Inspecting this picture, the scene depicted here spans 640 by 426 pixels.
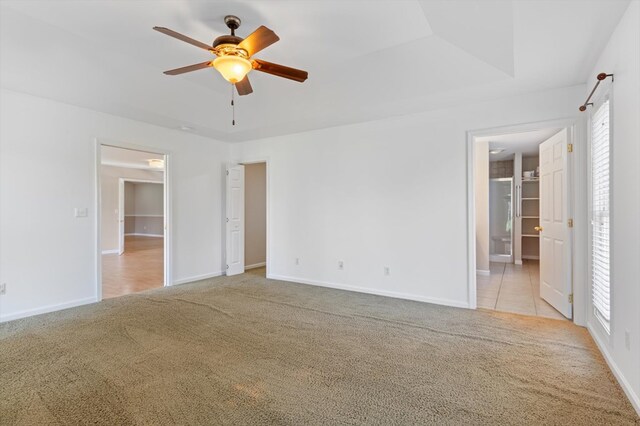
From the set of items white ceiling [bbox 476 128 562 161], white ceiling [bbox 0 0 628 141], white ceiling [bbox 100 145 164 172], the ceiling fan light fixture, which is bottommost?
the ceiling fan light fixture

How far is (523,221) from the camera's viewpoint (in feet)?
24.6

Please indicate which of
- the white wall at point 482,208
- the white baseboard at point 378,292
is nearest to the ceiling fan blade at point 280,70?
the white baseboard at point 378,292

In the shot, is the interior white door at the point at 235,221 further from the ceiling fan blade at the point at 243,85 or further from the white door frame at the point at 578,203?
the white door frame at the point at 578,203

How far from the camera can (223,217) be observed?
5977mm

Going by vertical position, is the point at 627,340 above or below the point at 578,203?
below

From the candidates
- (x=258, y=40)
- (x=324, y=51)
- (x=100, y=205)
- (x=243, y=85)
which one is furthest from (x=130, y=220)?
(x=258, y=40)

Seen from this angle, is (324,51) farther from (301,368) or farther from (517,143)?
(517,143)

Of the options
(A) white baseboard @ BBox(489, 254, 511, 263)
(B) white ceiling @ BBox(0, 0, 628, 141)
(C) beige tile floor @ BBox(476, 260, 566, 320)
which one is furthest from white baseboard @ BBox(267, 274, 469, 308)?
(A) white baseboard @ BBox(489, 254, 511, 263)

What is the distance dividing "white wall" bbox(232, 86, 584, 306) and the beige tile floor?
0.57 meters

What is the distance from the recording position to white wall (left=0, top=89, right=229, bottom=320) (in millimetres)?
3543

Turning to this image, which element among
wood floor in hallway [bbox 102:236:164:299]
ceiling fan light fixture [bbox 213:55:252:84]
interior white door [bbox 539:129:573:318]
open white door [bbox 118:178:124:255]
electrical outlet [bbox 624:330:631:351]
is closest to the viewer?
electrical outlet [bbox 624:330:631:351]

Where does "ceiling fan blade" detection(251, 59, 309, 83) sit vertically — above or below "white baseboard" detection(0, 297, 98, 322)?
above

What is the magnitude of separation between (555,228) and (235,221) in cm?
496

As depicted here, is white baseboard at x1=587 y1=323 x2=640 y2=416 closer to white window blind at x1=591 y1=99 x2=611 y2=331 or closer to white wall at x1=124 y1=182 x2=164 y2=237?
white window blind at x1=591 y1=99 x2=611 y2=331
